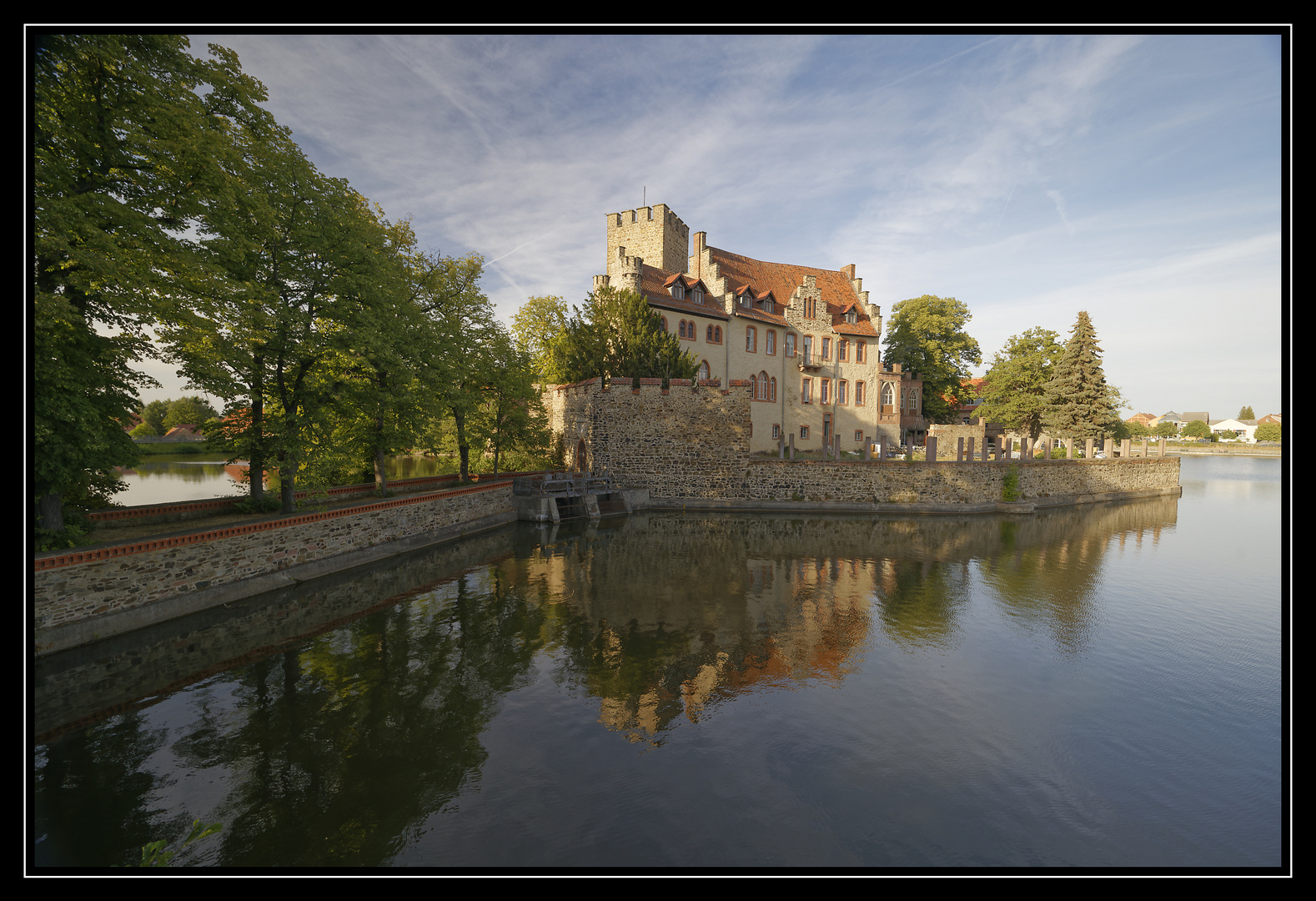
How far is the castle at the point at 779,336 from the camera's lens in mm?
34312

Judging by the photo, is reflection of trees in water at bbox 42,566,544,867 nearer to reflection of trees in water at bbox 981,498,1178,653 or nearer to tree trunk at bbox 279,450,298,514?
tree trunk at bbox 279,450,298,514

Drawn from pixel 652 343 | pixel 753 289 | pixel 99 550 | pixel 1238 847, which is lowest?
pixel 1238 847

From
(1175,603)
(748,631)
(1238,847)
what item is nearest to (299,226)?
(748,631)

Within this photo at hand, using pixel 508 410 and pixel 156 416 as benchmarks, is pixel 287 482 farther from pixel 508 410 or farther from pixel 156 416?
pixel 156 416

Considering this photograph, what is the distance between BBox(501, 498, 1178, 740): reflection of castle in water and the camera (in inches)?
370

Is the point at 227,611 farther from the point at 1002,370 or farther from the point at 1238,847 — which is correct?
the point at 1002,370

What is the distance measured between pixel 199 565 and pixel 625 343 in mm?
22130

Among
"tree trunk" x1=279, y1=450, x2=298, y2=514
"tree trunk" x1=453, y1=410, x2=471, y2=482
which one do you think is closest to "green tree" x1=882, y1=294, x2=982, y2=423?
"tree trunk" x1=453, y1=410, x2=471, y2=482

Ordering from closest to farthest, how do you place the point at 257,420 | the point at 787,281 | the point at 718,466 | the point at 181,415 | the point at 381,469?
the point at 257,420, the point at 381,469, the point at 718,466, the point at 787,281, the point at 181,415

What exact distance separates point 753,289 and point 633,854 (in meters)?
37.2

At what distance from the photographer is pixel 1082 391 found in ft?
125

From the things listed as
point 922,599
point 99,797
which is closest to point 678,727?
point 99,797

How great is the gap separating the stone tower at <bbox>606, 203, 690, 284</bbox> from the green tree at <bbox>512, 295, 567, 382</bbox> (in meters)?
5.65

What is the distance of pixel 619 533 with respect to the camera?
22.3m
